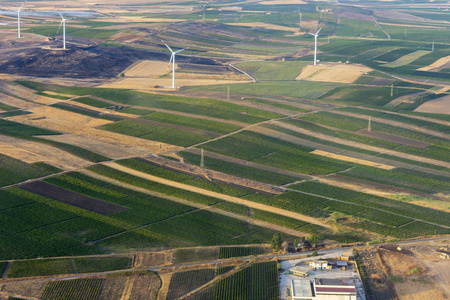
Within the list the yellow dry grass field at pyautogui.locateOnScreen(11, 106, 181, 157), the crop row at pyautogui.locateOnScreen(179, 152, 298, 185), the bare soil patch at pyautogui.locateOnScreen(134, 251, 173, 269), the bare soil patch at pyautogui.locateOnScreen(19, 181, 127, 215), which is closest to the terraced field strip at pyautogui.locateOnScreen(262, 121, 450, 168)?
the crop row at pyautogui.locateOnScreen(179, 152, 298, 185)

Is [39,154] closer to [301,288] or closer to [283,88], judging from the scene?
[301,288]

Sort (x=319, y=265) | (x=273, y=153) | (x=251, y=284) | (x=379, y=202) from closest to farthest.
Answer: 1. (x=251, y=284)
2. (x=319, y=265)
3. (x=379, y=202)
4. (x=273, y=153)

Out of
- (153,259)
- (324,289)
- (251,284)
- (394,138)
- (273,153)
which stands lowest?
(251,284)

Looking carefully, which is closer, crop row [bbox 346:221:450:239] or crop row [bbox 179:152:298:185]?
crop row [bbox 346:221:450:239]

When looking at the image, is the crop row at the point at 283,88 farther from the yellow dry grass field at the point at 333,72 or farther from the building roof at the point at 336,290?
the building roof at the point at 336,290

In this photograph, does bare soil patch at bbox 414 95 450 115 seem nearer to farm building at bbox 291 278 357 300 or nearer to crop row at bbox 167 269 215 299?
farm building at bbox 291 278 357 300

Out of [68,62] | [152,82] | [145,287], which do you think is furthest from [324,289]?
[68,62]
